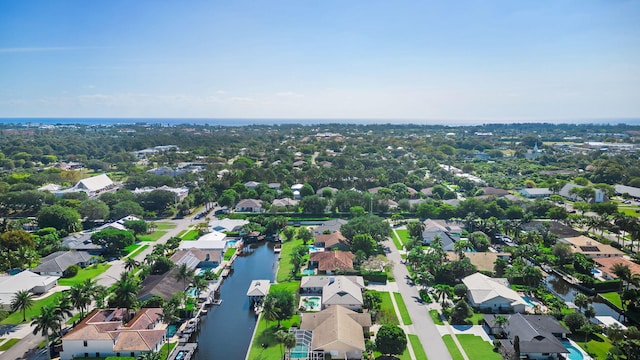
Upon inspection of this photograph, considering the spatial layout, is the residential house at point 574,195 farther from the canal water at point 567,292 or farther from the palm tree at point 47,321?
the palm tree at point 47,321

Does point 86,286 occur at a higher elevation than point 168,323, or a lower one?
higher

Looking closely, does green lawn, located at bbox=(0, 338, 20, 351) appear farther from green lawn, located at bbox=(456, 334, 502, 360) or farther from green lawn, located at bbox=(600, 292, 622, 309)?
green lawn, located at bbox=(600, 292, 622, 309)

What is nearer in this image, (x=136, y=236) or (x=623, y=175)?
(x=136, y=236)

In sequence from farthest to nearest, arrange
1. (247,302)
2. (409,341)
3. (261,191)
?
(261,191) → (247,302) → (409,341)

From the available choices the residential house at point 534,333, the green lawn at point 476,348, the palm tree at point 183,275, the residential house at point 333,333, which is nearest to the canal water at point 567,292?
the residential house at point 534,333

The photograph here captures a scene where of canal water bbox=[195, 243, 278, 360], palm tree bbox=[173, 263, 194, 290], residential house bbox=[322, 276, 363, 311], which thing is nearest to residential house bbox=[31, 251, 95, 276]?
palm tree bbox=[173, 263, 194, 290]

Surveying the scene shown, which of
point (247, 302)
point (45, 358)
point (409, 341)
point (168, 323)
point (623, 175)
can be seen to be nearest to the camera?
point (45, 358)

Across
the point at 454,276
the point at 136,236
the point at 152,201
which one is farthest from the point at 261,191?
the point at 454,276

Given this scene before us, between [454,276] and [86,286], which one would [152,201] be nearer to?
[86,286]
